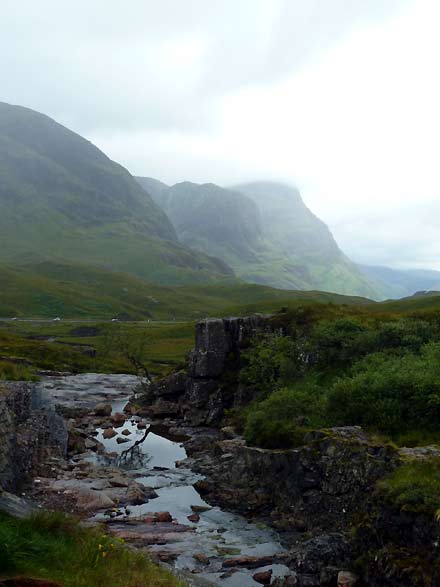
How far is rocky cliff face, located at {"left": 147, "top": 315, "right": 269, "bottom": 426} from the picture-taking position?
82688 millimetres

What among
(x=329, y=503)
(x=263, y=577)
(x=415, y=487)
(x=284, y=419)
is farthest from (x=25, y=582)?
(x=284, y=419)

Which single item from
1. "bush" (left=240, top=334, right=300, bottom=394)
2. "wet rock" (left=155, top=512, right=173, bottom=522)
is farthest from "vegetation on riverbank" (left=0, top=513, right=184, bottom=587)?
"bush" (left=240, top=334, right=300, bottom=394)

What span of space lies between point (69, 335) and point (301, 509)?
16601cm

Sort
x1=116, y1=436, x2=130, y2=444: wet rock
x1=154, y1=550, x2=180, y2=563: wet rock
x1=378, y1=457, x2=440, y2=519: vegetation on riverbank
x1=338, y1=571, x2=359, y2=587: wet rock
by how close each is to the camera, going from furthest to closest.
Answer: x1=116, y1=436, x2=130, y2=444: wet rock → x1=154, y1=550, x2=180, y2=563: wet rock → x1=338, y1=571, x2=359, y2=587: wet rock → x1=378, y1=457, x2=440, y2=519: vegetation on riverbank

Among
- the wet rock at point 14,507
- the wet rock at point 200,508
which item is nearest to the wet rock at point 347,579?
the wet rock at point 200,508

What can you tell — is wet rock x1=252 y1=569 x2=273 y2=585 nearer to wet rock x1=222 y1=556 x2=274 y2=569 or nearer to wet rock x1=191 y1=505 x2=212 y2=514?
wet rock x1=222 y1=556 x2=274 y2=569

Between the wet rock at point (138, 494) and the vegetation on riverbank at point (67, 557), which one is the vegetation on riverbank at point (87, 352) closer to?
the wet rock at point (138, 494)

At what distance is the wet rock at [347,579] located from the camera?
2748 cm

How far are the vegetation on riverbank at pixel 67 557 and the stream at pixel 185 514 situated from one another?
12.4 m

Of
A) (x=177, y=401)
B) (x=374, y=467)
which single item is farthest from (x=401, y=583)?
(x=177, y=401)

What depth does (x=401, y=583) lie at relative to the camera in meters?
25.8

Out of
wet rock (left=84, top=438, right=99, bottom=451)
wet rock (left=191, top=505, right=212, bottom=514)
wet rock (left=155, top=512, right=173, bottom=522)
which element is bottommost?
wet rock (left=84, top=438, right=99, bottom=451)

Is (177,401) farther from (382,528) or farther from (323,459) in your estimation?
(382,528)

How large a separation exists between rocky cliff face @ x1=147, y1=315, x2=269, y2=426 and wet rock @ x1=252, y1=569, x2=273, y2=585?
166 ft
